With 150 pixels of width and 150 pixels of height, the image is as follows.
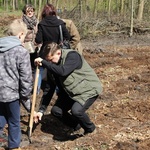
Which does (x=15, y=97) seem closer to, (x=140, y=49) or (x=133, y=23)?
(x=140, y=49)

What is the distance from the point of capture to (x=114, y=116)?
5.59m

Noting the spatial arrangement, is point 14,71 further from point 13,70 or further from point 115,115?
point 115,115

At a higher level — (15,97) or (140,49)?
(15,97)

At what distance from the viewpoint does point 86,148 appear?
14.5 ft

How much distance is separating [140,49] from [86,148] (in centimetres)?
728

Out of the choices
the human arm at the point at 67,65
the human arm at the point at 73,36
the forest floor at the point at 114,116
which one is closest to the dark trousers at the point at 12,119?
the forest floor at the point at 114,116

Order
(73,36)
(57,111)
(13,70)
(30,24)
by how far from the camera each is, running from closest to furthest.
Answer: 1. (13,70)
2. (57,111)
3. (73,36)
4. (30,24)

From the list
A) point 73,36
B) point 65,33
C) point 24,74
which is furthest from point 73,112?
point 73,36

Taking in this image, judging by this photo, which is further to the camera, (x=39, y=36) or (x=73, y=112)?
(x=39, y=36)

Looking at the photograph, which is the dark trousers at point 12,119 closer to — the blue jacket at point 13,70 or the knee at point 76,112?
the blue jacket at point 13,70

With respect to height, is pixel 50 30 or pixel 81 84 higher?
pixel 50 30

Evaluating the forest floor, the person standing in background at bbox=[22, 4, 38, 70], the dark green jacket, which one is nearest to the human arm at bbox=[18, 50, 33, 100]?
the dark green jacket

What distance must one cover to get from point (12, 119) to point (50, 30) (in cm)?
211

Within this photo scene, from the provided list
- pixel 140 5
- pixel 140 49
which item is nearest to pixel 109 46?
pixel 140 49
